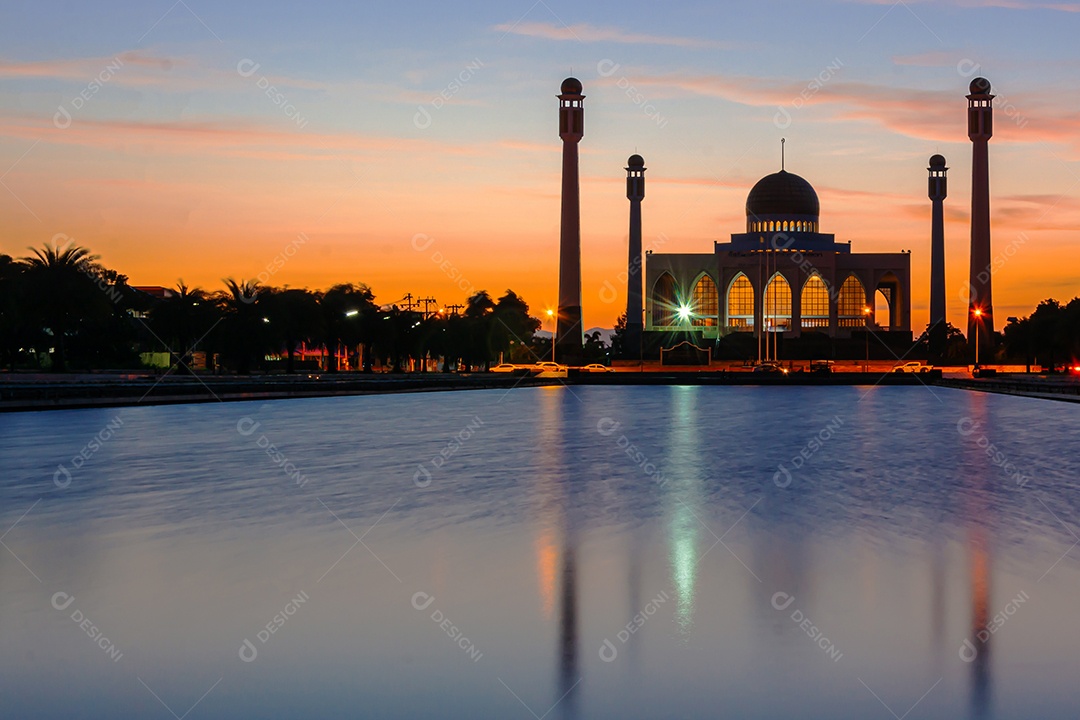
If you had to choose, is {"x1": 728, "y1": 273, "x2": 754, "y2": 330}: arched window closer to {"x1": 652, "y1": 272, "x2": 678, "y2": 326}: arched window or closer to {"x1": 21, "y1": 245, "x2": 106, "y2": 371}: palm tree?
{"x1": 652, "y1": 272, "x2": 678, "y2": 326}: arched window

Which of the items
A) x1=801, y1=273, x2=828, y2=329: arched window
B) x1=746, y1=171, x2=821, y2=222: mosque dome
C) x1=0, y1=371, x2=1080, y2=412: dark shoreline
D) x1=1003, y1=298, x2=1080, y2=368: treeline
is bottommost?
x1=0, y1=371, x2=1080, y2=412: dark shoreline

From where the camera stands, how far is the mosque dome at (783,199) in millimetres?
153625

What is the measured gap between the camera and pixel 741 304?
511 ft

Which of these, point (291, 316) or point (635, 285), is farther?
point (635, 285)

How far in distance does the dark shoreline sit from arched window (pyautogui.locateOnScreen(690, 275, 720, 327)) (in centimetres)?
6706

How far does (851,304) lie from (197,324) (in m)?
101

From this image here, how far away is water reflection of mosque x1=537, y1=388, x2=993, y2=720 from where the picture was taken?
700 cm

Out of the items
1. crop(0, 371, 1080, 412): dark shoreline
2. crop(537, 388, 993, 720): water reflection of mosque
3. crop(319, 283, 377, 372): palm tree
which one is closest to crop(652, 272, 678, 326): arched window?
crop(0, 371, 1080, 412): dark shoreline

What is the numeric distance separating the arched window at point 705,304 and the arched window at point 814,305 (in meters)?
11.2

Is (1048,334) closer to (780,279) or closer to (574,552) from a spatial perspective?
(780,279)

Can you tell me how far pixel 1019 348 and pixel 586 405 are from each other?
63212 mm

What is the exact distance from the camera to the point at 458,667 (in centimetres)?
704

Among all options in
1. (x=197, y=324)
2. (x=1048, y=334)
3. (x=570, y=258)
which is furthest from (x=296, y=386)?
(x=570, y=258)

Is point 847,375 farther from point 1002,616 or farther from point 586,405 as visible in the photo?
point 1002,616
